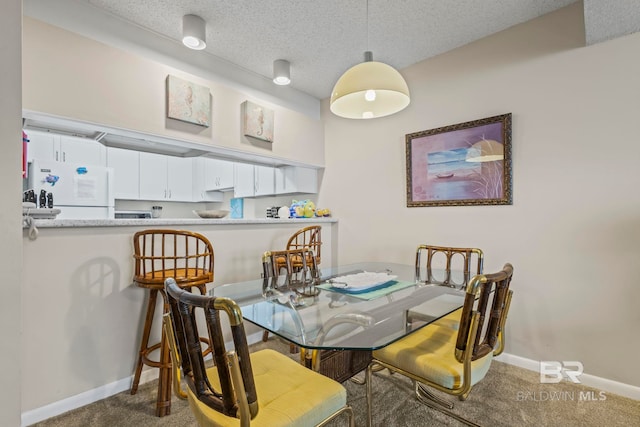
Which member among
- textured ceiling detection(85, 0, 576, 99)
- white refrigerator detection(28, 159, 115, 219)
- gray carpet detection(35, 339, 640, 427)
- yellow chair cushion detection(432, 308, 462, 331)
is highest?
textured ceiling detection(85, 0, 576, 99)

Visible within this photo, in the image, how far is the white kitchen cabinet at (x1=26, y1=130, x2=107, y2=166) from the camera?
10.3ft

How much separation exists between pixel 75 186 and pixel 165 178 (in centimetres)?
119

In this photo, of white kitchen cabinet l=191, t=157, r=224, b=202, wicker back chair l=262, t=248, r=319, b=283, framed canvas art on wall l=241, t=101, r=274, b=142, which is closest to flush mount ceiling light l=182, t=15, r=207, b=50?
framed canvas art on wall l=241, t=101, r=274, b=142

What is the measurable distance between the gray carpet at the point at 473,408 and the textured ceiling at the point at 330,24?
2558 millimetres

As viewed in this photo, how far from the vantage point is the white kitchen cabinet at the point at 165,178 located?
4.10 metres

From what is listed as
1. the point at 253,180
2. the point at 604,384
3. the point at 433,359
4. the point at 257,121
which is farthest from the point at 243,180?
the point at 604,384

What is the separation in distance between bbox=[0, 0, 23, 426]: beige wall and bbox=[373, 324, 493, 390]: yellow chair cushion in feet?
4.88

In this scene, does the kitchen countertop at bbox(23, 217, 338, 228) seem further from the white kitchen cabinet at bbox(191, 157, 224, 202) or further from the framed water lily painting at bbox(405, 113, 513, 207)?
the white kitchen cabinet at bbox(191, 157, 224, 202)

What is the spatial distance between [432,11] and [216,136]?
1927mm

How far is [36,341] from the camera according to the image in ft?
5.48

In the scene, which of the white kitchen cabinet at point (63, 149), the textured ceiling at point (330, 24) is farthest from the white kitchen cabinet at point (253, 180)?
the white kitchen cabinet at point (63, 149)

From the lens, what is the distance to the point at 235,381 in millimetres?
806

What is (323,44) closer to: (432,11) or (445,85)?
(432,11)

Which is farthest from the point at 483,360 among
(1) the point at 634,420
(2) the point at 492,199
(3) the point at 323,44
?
(3) the point at 323,44
